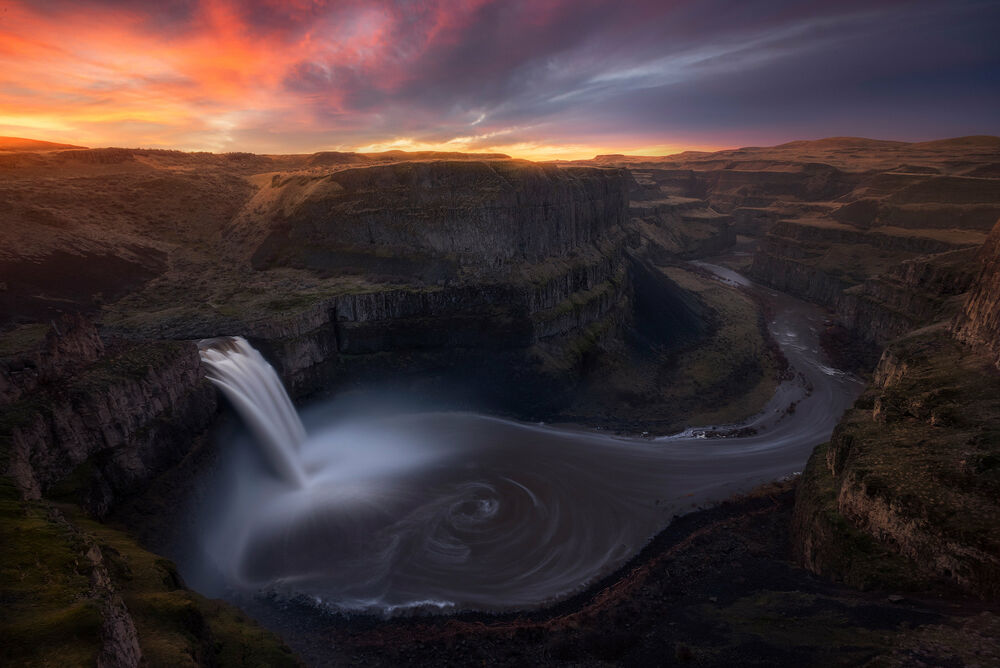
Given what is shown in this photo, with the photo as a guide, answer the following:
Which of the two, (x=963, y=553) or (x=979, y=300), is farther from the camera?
(x=979, y=300)

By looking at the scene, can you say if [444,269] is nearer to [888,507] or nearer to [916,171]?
[888,507]

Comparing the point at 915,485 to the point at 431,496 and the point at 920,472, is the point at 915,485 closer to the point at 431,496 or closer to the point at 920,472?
the point at 920,472

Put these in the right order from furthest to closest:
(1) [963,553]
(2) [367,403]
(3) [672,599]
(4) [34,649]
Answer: (2) [367,403] < (3) [672,599] < (1) [963,553] < (4) [34,649]

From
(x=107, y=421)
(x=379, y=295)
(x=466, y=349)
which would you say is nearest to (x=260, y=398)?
(x=107, y=421)

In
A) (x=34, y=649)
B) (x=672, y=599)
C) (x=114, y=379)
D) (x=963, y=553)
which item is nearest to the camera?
(x=34, y=649)

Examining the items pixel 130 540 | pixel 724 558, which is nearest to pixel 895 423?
pixel 724 558

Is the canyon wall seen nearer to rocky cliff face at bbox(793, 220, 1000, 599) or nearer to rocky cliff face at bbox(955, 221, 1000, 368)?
rocky cliff face at bbox(793, 220, 1000, 599)

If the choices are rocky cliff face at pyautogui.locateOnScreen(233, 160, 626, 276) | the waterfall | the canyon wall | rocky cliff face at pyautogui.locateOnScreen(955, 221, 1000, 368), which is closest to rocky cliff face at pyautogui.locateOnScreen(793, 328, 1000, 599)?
rocky cliff face at pyautogui.locateOnScreen(955, 221, 1000, 368)

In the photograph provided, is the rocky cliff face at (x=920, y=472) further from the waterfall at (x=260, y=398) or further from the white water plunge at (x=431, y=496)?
the waterfall at (x=260, y=398)
